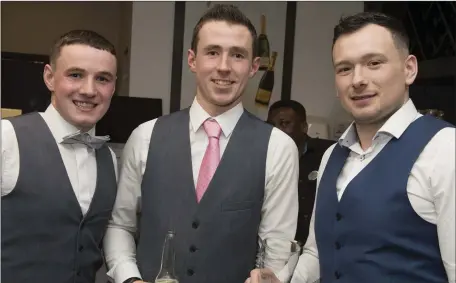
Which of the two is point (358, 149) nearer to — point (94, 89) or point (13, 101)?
point (94, 89)

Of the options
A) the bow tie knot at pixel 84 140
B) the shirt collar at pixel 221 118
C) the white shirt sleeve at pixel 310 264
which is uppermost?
the shirt collar at pixel 221 118

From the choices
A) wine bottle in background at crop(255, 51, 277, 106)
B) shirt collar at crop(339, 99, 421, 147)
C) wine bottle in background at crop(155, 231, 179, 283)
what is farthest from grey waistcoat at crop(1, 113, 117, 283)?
wine bottle in background at crop(255, 51, 277, 106)

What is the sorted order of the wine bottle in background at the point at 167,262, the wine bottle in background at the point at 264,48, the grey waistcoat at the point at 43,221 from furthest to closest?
the wine bottle in background at the point at 264,48 < the grey waistcoat at the point at 43,221 < the wine bottle in background at the point at 167,262

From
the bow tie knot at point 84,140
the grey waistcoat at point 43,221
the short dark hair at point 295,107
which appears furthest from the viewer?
the short dark hair at point 295,107

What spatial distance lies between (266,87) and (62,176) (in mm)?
2080

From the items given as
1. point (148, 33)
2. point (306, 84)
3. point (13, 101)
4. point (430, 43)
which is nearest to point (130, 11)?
point (148, 33)

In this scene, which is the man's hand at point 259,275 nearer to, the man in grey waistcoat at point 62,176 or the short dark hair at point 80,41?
the man in grey waistcoat at point 62,176

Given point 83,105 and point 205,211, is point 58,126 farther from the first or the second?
point 205,211

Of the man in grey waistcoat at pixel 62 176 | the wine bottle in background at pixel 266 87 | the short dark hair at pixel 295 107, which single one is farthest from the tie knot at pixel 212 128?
the wine bottle in background at pixel 266 87

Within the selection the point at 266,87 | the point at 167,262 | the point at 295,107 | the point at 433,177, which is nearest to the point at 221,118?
the point at 167,262

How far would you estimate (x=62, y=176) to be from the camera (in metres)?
1.65

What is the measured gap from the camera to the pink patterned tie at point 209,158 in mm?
1702

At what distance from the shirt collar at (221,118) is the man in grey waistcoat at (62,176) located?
0.28m

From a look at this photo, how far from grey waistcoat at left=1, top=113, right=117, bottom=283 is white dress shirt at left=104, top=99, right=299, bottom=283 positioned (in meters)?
0.09
